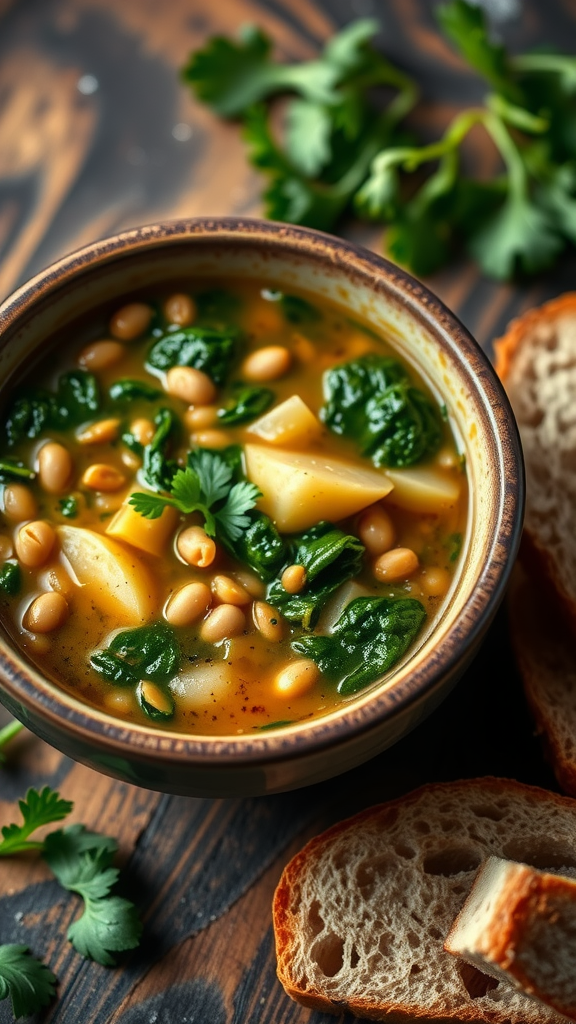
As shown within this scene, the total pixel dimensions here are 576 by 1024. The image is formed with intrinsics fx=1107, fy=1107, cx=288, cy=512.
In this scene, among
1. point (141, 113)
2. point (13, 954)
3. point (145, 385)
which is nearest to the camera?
point (13, 954)

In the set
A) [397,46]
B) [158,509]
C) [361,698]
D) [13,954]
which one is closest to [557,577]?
[361,698]

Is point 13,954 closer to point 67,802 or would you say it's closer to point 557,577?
point 67,802

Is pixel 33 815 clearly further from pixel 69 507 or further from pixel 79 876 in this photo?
pixel 69 507

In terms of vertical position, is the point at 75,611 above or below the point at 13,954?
above

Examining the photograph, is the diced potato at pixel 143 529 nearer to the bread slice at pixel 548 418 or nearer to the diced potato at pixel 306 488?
the diced potato at pixel 306 488

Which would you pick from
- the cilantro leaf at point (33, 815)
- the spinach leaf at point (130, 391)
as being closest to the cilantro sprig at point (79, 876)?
the cilantro leaf at point (33, 815)

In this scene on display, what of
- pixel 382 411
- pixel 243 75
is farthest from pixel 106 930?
pixel 243 75
